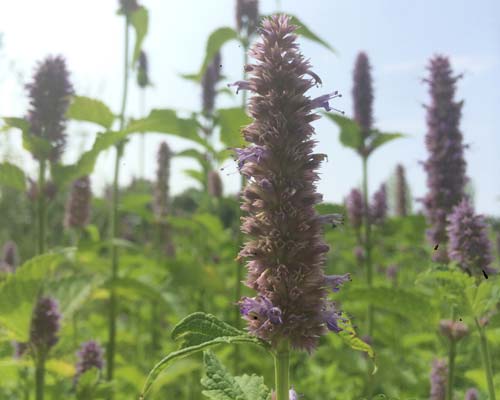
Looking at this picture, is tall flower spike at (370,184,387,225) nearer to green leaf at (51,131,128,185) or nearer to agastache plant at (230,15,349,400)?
green leaf at (51,131,128,185)

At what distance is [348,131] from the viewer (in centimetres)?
487

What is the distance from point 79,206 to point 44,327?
290cm

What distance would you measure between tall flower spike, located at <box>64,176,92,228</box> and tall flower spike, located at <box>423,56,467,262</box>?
342 centimetres

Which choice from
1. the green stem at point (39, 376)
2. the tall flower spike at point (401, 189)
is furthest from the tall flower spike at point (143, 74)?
the tall flower spike at point (401, 189)

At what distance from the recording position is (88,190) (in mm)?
5969

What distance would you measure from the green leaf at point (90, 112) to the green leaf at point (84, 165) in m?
0.43

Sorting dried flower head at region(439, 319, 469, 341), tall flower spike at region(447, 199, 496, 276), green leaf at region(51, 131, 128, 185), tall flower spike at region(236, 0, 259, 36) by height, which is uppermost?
tall flower spike at region(236, 0, 259, 36)

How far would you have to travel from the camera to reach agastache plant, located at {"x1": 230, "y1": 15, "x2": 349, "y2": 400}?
1.53 metres

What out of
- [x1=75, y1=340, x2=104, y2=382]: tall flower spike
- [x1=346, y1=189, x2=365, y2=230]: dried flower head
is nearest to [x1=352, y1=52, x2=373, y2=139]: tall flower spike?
[x1=346, y1=189, x2=365, y2=230]: dried flower head

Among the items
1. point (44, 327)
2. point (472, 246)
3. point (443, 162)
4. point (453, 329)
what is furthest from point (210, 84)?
point (472, 246)

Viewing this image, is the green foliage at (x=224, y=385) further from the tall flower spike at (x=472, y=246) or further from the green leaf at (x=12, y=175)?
the green leaf at (x=12, y=175)

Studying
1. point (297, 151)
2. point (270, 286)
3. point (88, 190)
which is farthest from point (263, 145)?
point (88, 190)

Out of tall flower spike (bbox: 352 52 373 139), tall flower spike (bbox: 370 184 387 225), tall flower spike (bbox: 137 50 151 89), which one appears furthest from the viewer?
tall flower spike (bbox: 137 50 151 89)

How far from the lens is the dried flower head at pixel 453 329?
3221 mm
